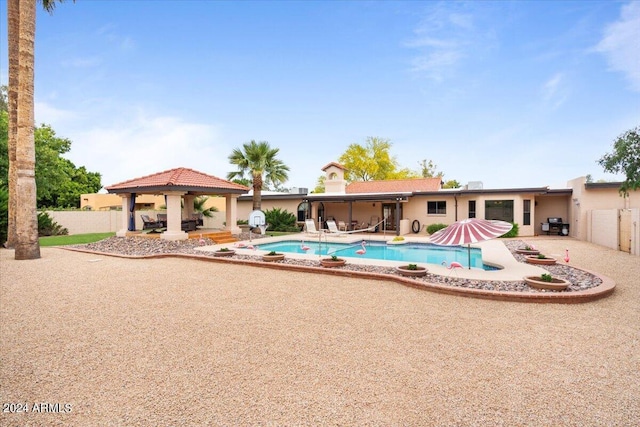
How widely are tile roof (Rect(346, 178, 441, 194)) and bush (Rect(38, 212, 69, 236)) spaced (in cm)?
2196

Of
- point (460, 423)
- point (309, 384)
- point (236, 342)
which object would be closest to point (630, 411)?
point (460, 423)

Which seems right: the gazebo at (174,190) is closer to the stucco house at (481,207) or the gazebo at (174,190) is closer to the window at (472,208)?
the stucco house at (481,207)

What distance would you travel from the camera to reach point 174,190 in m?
16.3

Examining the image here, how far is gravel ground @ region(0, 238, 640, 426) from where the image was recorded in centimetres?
299

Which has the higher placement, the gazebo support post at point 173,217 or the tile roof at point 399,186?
the tile roof at point 399,186

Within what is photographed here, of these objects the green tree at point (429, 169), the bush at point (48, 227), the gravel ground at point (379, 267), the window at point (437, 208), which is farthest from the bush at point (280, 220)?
the green tree at point (429, 169)

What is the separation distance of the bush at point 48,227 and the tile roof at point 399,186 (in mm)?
21964

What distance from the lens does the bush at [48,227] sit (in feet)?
67.4

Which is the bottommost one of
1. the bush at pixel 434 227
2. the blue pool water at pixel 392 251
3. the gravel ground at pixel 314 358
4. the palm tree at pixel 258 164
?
the blue pool water at pixel 392 251

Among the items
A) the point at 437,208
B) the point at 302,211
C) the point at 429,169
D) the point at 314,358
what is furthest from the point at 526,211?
the point at 429,169

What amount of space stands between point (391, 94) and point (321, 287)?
68.7 feet

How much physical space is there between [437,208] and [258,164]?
513 inches

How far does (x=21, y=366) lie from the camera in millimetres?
3883

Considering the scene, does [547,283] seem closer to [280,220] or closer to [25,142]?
[25,142]
